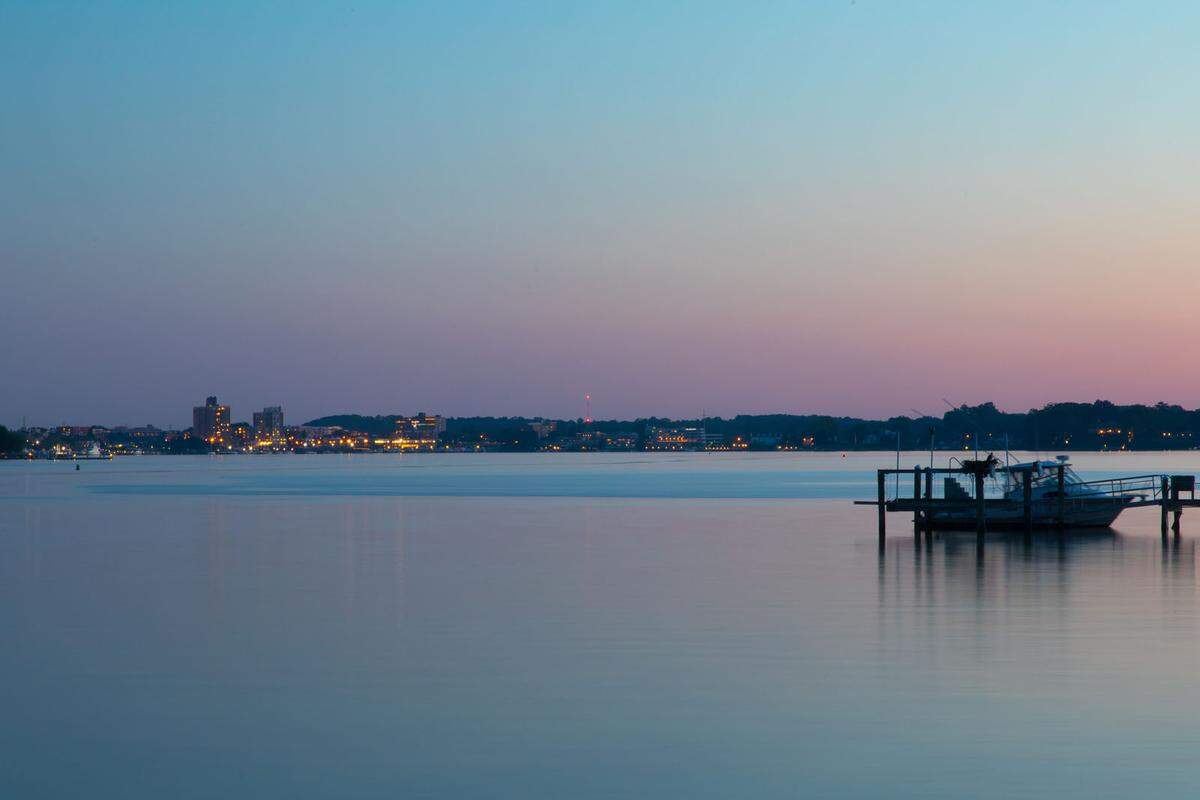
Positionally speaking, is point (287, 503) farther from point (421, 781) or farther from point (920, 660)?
point (421, 781)

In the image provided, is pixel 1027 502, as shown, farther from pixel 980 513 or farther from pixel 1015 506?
pixel 980 513

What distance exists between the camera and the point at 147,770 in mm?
16391

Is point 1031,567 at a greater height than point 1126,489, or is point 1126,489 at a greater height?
point 1126,489

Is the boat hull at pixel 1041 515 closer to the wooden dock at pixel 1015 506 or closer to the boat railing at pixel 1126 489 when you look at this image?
the wooden dock at pixel 1015 506

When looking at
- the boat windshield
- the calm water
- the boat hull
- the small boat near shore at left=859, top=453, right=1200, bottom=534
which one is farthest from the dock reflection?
the boat windshield

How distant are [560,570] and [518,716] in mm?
21602

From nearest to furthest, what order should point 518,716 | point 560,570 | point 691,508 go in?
point 518,716
point 560,570
point 691,508

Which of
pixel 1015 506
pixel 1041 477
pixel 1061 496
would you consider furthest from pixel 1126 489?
pixel 1015 506

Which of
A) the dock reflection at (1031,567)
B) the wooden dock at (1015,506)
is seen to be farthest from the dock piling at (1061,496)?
the dock reflection at (1031,567)

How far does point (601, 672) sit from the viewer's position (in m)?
22.9

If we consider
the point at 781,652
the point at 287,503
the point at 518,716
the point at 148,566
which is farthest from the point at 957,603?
the point at 287,503

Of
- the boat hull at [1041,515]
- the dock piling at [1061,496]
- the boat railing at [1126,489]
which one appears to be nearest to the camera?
the dock piling at [1061,496]

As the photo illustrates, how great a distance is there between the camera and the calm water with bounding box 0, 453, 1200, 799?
16172 mm

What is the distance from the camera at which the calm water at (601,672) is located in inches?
637
